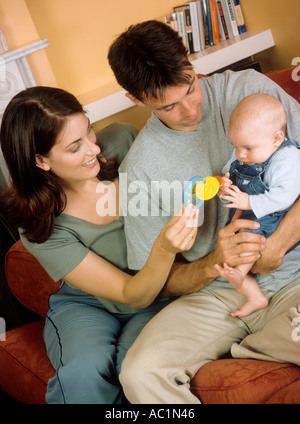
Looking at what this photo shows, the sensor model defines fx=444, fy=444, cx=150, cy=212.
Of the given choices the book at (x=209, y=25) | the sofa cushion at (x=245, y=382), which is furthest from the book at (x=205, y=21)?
the sofa cushion at (x=245, y=382)

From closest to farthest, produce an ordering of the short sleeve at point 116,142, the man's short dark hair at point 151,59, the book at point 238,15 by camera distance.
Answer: the man's short dark hair at point 151,59 → the short sleeve at point 116,142 → the book at point 238,15

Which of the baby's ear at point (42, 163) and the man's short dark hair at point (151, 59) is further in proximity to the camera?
the baby's ear at point (42, 163)

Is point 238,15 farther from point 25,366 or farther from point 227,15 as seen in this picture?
point 25,366

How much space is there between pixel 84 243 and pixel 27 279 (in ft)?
1.09

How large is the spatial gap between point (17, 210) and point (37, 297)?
0.40 metres

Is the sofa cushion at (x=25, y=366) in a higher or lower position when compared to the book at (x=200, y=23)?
lower

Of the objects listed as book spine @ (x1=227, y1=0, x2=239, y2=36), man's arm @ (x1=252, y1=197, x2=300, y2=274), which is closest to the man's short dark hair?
man's arm @ (x1=252, y1=197, x2=300, y2=274)

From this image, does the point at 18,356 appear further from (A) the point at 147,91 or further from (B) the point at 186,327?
(A) the point at 147,91

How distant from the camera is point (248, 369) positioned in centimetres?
102

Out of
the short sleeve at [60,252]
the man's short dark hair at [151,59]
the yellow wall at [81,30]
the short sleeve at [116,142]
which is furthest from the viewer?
the yellow wall at [81,30]

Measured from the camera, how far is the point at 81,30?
8.14 ft

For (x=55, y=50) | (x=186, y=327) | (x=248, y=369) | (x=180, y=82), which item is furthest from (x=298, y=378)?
(x=55, y=50)

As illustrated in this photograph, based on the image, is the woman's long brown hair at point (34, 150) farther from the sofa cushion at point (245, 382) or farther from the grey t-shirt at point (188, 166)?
the sofa cushion at point (245, 382)

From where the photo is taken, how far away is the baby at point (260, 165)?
94 centimetres
